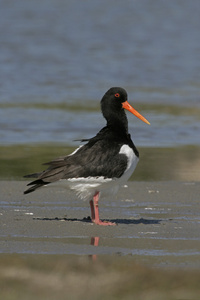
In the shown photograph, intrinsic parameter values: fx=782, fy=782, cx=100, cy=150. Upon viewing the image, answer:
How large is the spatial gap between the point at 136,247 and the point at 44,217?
1.77 metres

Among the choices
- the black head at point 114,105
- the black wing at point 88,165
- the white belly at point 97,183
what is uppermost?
the black head at point 114,105

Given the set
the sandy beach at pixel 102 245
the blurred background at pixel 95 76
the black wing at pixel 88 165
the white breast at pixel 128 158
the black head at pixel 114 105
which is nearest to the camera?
the sandy beach at pixel 102 245

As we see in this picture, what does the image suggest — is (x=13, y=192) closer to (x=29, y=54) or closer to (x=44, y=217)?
(x=44, y=217)

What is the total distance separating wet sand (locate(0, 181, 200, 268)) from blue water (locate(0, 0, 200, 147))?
13.3 feet


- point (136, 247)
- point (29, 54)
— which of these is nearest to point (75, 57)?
point (29, 54)

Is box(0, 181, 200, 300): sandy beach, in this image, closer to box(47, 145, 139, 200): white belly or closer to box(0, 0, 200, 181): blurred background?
box(47, 145, 139, 200): white belly

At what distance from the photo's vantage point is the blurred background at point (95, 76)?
13422 mm

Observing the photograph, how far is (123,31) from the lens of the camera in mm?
36969

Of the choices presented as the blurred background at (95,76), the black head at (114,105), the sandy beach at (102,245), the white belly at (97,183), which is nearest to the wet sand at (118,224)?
the sandy beach at (102,245)

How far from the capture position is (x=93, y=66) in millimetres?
26859

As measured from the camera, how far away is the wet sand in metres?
6.89

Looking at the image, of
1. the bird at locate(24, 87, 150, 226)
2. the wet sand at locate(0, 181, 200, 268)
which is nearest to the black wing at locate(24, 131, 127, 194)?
the bird at locate(24, 87, 150, 226)

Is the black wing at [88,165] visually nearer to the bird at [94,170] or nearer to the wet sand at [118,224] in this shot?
the bird at [94,170]

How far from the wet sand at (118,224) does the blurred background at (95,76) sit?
1.19 metres
